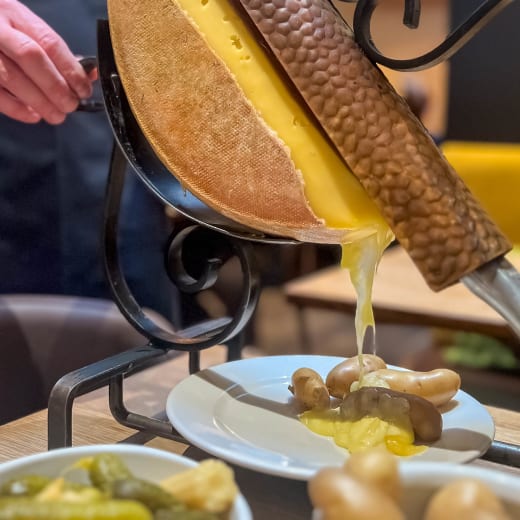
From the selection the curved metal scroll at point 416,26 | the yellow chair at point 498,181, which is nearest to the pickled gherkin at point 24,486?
the curved metal scroll at point 416,26

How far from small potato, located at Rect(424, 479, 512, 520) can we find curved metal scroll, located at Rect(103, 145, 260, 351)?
356mm

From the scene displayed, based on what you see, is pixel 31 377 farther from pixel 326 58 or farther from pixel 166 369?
pixel 326 58

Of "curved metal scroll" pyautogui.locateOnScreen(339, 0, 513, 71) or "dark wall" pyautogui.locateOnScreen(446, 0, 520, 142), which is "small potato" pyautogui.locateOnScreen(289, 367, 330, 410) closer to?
"curved metal scroll" pyautogui.locateOnScreen(339, 0, 513, 71)

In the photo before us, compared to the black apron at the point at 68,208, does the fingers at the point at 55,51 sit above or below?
above

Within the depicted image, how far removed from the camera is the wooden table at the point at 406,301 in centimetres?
143

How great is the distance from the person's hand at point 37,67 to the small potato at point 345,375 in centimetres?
36

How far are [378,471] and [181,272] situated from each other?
380 mm

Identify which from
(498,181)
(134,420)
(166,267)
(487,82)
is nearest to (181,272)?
(166,267)

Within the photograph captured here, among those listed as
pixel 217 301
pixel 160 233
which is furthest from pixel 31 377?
pixel 217 301

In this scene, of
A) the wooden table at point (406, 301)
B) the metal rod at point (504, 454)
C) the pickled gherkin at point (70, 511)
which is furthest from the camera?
the wooden table at point (406, 301)

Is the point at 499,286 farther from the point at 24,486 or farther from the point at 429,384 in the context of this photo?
the point at 24,486

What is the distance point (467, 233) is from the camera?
0.50 metres

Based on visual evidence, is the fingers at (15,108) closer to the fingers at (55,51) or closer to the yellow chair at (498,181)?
the fingers at (55,51)

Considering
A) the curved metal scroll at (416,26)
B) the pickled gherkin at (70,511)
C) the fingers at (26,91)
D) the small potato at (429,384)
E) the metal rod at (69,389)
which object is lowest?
the metal rod at (69,389)
